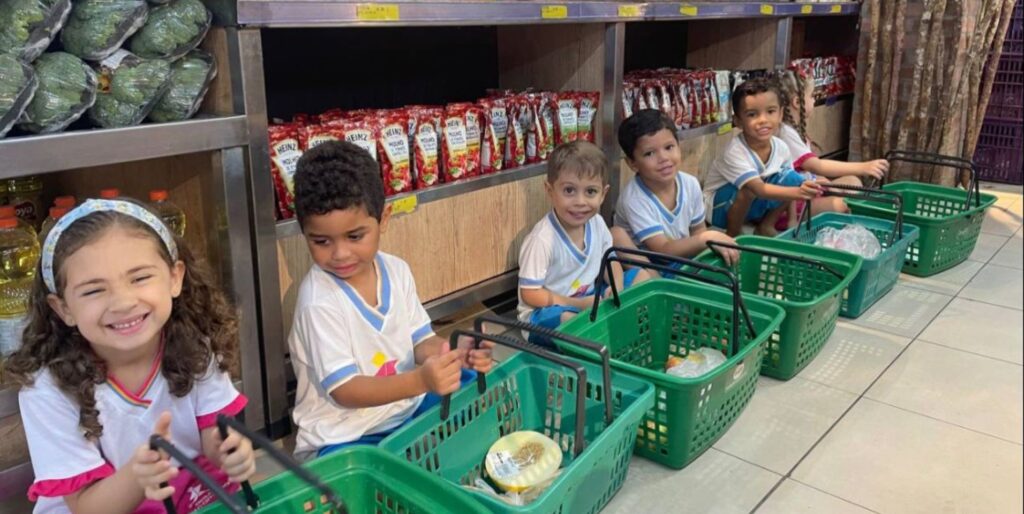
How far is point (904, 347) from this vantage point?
8.47 feet

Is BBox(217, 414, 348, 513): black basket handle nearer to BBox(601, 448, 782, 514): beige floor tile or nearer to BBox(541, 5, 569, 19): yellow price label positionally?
BBox(601, 448, 782, 514): beige floor tile

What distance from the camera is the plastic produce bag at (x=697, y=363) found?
82.7 inches

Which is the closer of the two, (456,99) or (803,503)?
(803,503)

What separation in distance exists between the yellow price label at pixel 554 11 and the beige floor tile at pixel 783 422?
1278 millimetres

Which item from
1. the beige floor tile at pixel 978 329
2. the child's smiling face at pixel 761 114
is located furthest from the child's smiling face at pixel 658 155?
the beige floor tile at pixel 978 329

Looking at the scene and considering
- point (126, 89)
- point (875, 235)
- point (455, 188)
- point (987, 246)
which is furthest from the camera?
point (987, 246)

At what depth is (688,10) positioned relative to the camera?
3141 millimetres

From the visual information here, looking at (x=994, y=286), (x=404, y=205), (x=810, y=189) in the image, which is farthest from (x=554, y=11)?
(x=994, y=286)

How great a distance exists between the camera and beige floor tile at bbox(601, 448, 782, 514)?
1.78 meters

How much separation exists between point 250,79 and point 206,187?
0.28 meters

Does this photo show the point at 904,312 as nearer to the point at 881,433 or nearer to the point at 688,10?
the point at 881,433

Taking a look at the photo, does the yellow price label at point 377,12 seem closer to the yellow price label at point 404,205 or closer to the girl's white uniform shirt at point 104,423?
the yellow price label at point 404,205

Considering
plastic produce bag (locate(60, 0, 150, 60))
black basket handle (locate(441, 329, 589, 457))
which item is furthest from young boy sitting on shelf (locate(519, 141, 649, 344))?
plastic produce bag (locate(60, 0, 150, 60))

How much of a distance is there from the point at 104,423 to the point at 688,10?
257 centimetres
